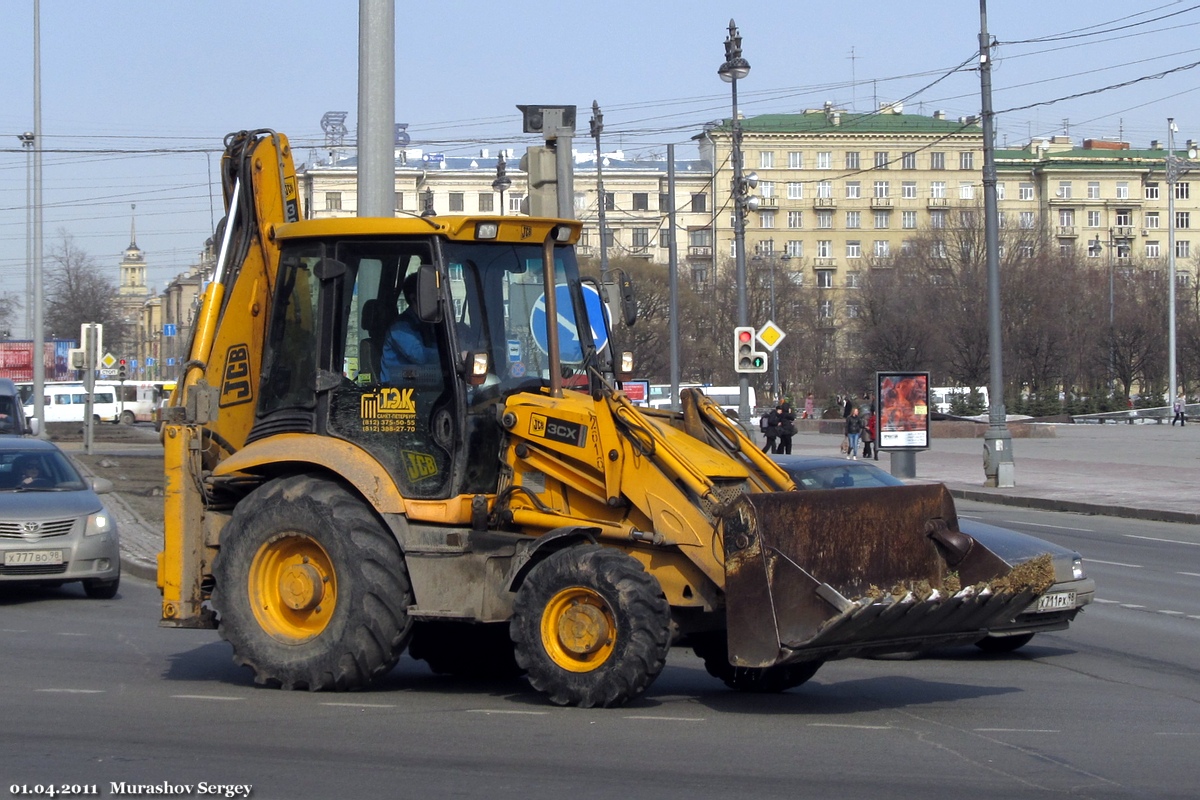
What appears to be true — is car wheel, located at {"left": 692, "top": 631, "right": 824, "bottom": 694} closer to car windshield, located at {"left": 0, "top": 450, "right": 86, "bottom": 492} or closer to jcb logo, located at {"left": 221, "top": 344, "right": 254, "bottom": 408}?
jcb logo, located at {"left": 221, "top": 344, "right": 254, "bottom": 408}

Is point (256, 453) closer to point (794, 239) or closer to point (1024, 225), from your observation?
point (1024, 225)

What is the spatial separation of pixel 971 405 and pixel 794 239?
53.5m

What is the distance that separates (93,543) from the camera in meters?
13.9

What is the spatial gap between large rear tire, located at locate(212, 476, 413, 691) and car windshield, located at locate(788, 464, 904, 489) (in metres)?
4.05

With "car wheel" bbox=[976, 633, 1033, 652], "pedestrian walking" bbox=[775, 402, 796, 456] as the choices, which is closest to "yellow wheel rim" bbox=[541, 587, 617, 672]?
"car wheel" bbox=[976, 633, 1033, 652]

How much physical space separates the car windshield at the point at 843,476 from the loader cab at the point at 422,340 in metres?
3.25

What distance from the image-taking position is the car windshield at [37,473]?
14.5 metres

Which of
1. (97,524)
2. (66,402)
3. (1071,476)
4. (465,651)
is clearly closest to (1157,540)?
(1071,476)

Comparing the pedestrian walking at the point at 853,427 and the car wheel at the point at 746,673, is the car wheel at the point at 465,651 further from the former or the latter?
the pedestrian walking at the point at 853,427

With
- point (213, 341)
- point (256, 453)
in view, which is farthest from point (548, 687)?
point (213, 341)

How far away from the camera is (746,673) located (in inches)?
354

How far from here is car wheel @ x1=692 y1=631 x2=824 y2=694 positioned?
8875mm

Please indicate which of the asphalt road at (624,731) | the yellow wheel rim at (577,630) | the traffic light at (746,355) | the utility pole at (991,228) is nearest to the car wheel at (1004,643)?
the asphalt road at (624,731)

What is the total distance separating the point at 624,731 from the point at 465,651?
7.24ft
